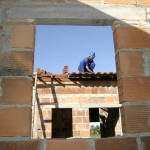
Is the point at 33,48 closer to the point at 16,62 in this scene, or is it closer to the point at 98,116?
the point at 16,62

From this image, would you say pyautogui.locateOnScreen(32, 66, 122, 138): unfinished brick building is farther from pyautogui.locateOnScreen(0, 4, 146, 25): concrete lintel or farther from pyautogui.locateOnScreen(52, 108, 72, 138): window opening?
pyautogui.locateOnScreen(0, 4, 146, 25): concrete lintel

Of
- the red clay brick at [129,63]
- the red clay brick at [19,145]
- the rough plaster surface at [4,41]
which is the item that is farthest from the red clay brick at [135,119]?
the rough plaster surface at [4,41]

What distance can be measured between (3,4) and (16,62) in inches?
24.4

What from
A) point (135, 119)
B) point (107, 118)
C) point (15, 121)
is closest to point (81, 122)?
point (107, 118)

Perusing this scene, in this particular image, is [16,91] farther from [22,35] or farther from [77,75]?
[77,75]

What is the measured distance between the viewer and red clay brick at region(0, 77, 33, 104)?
84.3 inches

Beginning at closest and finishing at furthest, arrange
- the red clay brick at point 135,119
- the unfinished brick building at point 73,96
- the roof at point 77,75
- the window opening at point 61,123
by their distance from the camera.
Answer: the red clay brick at point 135,119 < the roof at point 77,75 < the unfinished brick building at point 73,96 < the window opening at point 61,123

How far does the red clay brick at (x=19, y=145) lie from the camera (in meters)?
2.02

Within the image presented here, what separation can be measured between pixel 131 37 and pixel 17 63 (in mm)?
1101

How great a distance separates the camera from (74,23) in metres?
2.52

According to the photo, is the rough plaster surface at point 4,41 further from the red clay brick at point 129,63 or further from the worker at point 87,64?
the worker at point 87,64

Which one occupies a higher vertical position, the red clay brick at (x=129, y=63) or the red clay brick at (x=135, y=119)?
the red clay brick at (x=129, y=63)

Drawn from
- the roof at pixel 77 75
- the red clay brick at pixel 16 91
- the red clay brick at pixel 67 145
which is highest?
the roof at pixel 77 75

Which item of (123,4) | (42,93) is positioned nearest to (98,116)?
(42,93)
